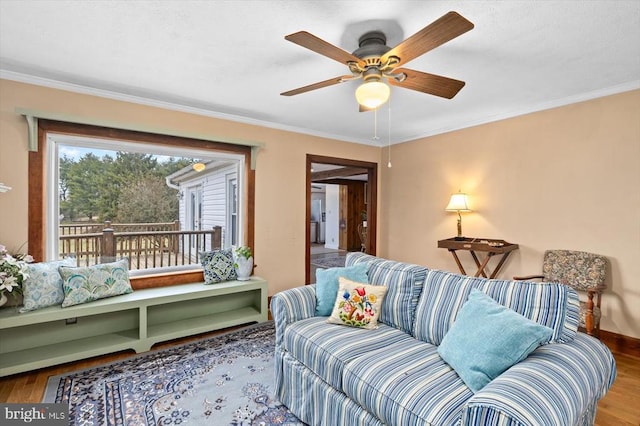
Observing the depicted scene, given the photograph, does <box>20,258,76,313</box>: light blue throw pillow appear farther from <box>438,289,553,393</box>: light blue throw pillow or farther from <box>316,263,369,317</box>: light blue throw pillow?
<box>438,289,553,393</box>: light blue throw pillow

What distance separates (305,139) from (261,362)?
2954mm

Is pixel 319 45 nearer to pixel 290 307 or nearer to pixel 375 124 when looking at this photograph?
pixel 290 307

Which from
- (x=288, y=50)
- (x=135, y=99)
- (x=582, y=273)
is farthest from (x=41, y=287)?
(x=582, y=273)

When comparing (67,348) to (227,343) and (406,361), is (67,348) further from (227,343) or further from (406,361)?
(406,361)

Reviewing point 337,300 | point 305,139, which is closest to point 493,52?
point 337,300

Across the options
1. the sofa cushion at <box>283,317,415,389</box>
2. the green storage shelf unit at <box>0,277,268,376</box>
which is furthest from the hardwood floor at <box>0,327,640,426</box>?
the sofa cushion at <box>283,317,415,389</box>

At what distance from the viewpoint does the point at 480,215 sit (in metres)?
3.99

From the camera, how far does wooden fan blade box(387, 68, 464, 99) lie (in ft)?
6.64

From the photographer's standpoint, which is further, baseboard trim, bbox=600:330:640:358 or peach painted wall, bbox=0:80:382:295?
baseboard trim, bbox=600:330:640:358

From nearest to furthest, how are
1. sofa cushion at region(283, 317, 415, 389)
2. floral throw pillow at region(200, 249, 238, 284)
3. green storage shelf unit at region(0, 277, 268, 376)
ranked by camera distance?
sofa cushion at region(283, 317, 415, 389)
green storage shelf unit at region(0, 277, 268, 376)
floral throw pillow at region(200, 249, 238, 284)

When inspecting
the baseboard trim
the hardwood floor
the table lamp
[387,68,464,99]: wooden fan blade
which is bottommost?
the hardwood floor

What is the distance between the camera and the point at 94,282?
2770 millimetres

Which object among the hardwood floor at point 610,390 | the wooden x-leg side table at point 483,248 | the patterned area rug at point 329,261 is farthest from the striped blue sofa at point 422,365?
the patterned area rug at point 329,261

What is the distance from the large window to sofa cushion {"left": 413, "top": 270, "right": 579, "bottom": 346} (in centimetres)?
250
